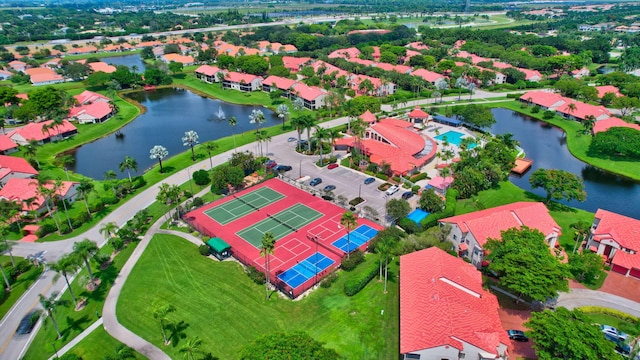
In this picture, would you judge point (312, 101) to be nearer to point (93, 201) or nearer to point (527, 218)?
point (93, 201)

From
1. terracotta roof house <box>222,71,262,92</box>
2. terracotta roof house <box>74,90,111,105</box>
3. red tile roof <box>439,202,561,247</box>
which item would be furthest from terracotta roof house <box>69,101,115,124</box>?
red tile roof <box>439,202,561,247</box>

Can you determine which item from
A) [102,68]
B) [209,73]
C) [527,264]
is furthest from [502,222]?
[102,68]

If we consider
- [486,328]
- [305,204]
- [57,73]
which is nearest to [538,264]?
[486,328]

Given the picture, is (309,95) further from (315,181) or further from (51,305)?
(51,305)

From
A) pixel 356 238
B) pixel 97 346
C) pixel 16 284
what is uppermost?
pixel 356 238

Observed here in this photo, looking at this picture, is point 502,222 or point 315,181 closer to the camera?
point 502,222

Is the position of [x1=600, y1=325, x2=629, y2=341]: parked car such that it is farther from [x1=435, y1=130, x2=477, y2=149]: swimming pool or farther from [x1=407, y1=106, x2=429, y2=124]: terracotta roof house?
[x1=407, y1=106, x2=429, y2=124]: terracotta roof house
